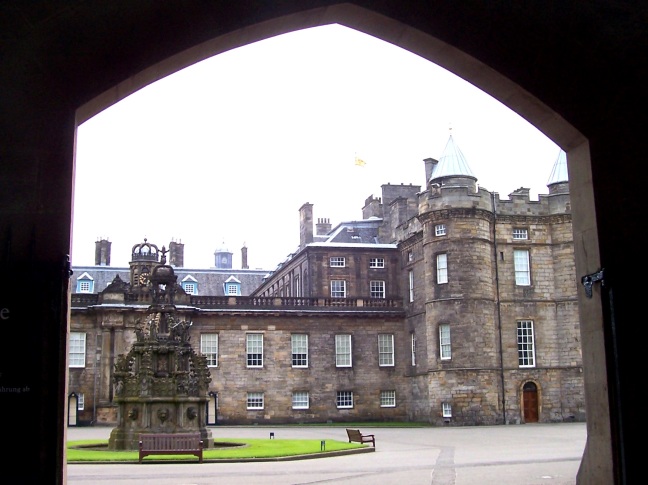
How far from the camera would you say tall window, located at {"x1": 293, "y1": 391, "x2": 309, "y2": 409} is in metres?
46.6

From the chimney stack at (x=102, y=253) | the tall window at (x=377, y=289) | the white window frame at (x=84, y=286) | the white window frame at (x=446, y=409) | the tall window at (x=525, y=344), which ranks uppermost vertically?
the chimney stack at (x=102, y=253)

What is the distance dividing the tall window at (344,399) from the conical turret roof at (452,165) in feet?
42.7

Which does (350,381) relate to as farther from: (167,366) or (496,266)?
(167,366)

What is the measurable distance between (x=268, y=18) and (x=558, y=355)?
130ft

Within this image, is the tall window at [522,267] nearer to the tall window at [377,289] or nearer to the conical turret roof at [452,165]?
the conical turret roof at [452,165]

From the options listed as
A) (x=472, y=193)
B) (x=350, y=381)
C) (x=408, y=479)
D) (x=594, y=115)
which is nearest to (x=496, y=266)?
Answer: (x=472, y=193)

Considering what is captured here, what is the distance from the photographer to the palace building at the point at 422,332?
43188mm

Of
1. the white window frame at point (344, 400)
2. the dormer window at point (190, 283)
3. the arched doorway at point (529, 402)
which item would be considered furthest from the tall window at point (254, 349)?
the dormer window at point (190, 283)

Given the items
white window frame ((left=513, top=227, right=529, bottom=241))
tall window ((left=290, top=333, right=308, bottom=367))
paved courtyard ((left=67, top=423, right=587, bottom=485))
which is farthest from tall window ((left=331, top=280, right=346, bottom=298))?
paved courtyard ((left=67, top=423, right=587, bottom=485))

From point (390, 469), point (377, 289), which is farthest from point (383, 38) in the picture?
point (377, 289)

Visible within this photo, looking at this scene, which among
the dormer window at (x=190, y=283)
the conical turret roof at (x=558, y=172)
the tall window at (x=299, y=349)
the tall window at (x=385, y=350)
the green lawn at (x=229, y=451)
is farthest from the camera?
the dormer window at (x=190, y=283)

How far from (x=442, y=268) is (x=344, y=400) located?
31.7ft

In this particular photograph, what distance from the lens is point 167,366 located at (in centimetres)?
2694

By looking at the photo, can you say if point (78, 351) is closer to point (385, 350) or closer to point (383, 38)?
point (385, 350)
